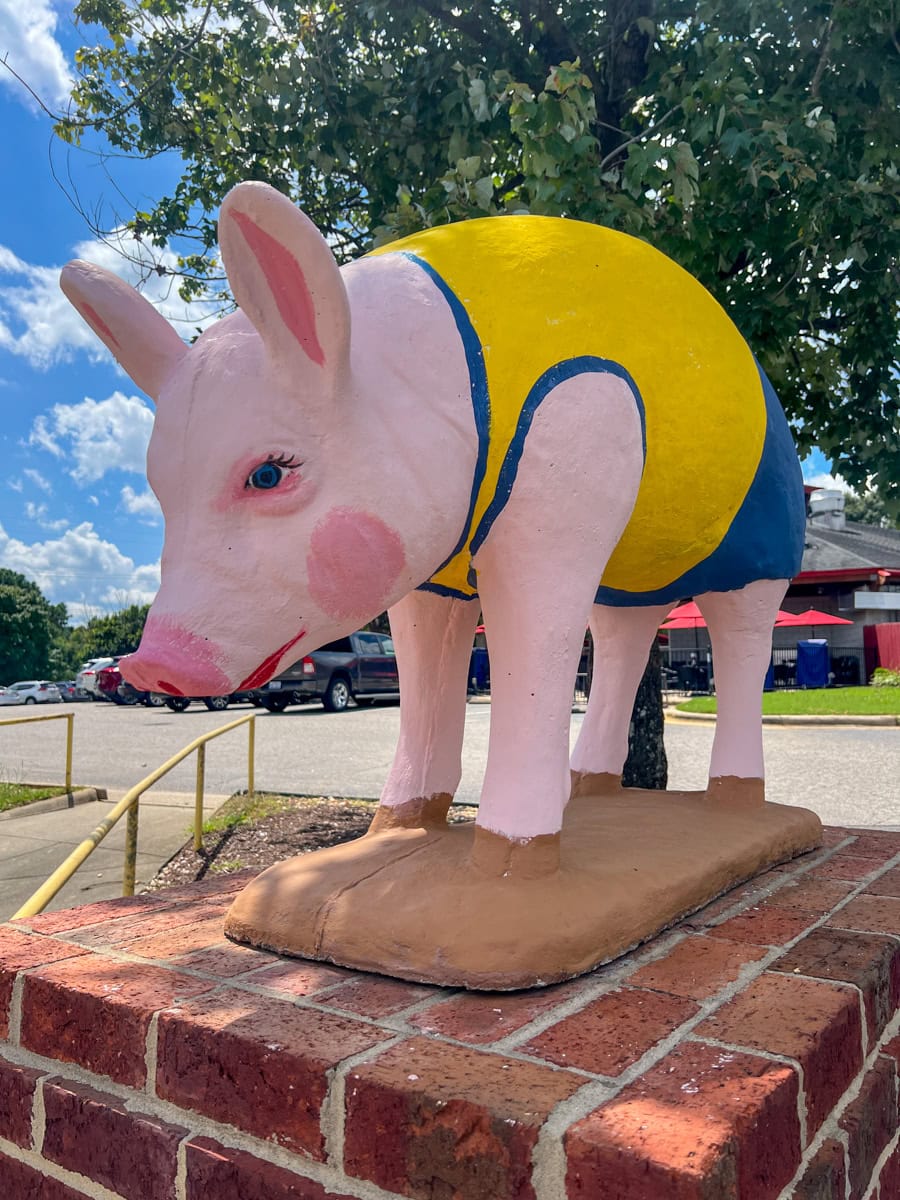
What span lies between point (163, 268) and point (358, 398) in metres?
5.22

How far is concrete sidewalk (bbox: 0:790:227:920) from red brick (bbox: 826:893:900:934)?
4.15m

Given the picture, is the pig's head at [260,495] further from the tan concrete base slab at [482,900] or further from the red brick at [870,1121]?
the red brick at [870,1121]

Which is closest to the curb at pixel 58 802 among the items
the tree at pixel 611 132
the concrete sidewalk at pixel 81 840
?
the concrete sidewalk at pixel 81 840

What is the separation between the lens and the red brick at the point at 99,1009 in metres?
1.57

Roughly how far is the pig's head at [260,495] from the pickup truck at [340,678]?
45.4 feet

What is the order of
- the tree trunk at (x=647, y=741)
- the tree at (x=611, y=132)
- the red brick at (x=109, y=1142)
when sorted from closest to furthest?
1. the red brick at (x=109, y=1142)
2. the tree at (x=611, y=132)
3. the tree trunk at (x=647, y=741)

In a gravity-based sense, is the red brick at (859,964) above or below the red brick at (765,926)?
below

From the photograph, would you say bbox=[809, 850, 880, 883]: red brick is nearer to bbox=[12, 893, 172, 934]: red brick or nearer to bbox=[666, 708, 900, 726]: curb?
bbox=[12, 893, 172, 934]: red brick

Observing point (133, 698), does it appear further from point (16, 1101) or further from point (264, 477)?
point (264, 477)

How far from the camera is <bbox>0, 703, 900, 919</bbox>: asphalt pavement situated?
6086 mm

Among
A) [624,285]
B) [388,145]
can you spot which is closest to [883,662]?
[388,145]

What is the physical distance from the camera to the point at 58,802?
7809 millimetres

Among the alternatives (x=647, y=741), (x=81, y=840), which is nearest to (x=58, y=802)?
(x=81, y=840)

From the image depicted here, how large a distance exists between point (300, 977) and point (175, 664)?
666 mm
